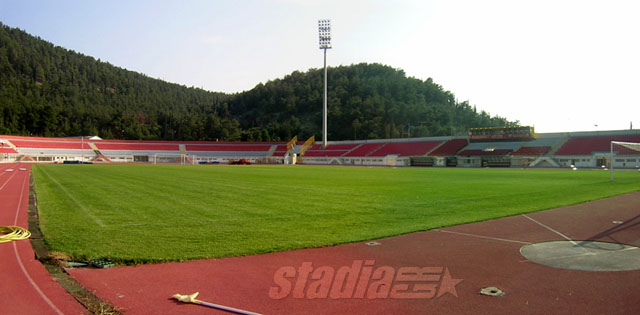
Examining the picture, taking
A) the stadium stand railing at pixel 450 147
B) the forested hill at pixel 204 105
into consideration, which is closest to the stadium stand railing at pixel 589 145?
the stadium stand railing at pixel 450 147

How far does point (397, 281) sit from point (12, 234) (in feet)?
26.4

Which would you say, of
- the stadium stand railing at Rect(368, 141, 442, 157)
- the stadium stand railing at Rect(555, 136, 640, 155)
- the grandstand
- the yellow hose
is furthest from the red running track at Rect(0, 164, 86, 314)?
the stadium stand railing at Rect(368, 141, 442, 157)

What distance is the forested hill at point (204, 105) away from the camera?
122m

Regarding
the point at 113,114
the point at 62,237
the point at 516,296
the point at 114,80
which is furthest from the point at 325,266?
the point at 114,80

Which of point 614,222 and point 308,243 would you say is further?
point 614,222

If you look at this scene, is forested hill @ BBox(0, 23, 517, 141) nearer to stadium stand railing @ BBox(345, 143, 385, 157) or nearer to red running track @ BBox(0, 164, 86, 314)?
stadium stand railing @ BBox(345, 143, 385, 157)

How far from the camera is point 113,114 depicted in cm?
13650

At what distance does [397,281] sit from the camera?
5695 mm

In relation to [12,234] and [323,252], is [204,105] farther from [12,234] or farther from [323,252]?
[323,252]

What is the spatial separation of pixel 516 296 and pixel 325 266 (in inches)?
112

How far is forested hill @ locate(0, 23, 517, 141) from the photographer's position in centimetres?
12175

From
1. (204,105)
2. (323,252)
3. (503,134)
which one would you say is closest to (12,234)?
(323,252)

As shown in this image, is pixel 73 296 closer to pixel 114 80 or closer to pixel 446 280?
pixel 446 280

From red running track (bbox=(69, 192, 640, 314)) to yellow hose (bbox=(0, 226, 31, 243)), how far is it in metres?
3.23
